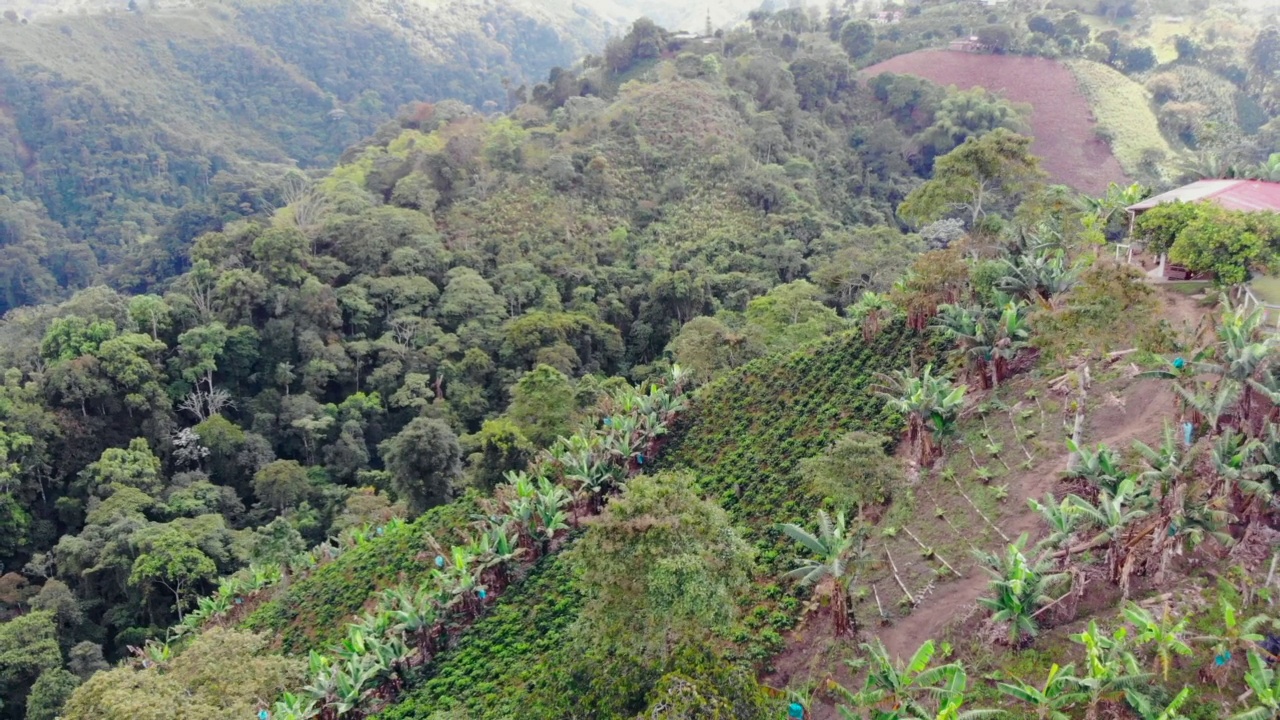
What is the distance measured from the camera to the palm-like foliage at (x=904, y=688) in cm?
1102

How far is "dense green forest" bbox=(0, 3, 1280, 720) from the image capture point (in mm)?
12820

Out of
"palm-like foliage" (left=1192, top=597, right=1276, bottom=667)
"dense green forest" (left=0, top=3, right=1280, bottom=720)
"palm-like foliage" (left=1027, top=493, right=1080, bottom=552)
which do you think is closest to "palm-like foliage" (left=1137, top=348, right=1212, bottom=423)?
"dense green forest" (left=0, top=3, right=1280, bottom=720)

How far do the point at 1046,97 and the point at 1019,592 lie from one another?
2357 inches

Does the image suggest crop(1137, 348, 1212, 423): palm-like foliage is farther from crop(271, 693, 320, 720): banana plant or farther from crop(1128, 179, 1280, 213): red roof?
crop(271, 693, 320, 720): banana plant

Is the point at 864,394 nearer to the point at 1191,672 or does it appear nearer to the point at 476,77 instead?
the point at 1191,672

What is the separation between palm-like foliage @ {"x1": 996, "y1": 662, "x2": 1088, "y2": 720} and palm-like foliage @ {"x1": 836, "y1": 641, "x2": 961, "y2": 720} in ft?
2.52

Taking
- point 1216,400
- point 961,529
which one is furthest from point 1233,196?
point 961,529

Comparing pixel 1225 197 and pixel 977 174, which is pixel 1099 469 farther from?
pixel 977 174

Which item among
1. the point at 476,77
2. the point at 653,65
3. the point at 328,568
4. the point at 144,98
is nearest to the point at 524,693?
the point at 328,568

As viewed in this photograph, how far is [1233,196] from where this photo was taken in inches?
866

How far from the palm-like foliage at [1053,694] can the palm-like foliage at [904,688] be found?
769mm

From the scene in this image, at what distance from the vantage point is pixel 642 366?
3884 cm

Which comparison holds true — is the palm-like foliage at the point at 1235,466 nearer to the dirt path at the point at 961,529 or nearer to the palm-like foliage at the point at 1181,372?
the palm-like foliage at the point at 1181,372

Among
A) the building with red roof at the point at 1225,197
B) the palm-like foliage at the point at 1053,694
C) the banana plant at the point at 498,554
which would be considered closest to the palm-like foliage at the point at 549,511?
the banana plant at the point at 498,554
